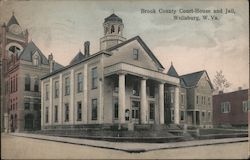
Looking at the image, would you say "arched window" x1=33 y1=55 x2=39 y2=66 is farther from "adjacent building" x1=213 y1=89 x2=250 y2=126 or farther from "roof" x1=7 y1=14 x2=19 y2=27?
"adjacent building" x1=213 y1=89 x2=250 y2=126

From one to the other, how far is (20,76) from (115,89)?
108 inches

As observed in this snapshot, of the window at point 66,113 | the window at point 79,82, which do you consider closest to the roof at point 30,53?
the window at point 79,82

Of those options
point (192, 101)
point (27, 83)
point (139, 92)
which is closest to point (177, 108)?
point (192, 101)

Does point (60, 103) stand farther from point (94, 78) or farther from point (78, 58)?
point (78, 58)

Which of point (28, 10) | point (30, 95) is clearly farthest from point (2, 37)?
point (30, 95)

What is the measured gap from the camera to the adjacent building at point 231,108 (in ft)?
40.7

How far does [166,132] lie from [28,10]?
520cm

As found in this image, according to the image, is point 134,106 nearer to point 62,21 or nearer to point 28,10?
point 62,21

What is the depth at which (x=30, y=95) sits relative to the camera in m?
11.8

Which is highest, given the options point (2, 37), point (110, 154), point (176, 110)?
point (2, 37)

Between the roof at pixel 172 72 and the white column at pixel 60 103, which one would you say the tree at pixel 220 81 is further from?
the white column at pixel 60 103

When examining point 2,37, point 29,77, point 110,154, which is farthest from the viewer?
point 29,77

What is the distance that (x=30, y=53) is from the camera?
453 inches

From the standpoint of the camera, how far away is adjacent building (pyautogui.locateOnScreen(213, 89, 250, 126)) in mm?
12406
